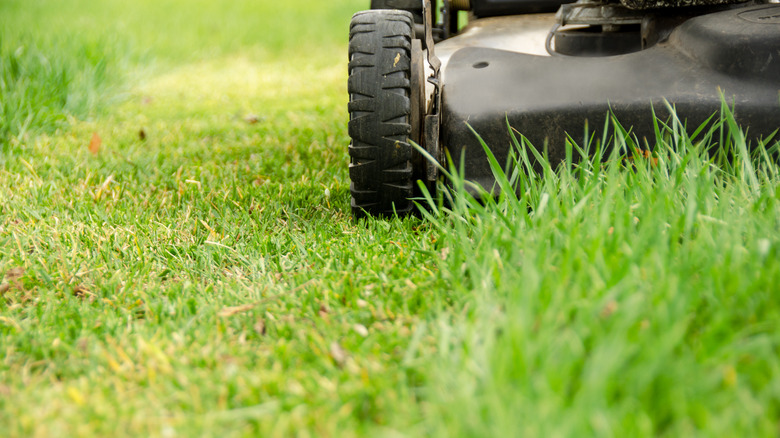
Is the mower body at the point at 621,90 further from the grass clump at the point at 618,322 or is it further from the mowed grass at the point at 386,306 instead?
the grass clump at the point at 618,322

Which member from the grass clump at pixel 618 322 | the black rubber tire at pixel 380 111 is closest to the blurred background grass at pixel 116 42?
the black rubber tire at pixel 380 111

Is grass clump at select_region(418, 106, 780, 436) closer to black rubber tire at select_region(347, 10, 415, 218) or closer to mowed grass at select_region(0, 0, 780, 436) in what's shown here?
mowed grass at select_region(0, 0, 780, 436)

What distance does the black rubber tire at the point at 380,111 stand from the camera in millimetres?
1375

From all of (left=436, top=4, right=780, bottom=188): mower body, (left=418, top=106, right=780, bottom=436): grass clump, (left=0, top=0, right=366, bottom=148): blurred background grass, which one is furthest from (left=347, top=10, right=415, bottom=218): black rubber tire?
(left=0, top=0, right=366, bottom=148): blurred background grass

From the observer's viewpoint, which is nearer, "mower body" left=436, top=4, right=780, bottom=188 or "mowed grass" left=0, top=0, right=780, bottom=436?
"mowed grass" left=0, top=0, right=780, bottom=436

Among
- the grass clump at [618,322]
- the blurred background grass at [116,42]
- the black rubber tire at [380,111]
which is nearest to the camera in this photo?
the grass clump at [618,322]

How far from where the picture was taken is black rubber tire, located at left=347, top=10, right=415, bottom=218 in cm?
138

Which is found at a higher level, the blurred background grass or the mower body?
the mower body

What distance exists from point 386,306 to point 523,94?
2.19 ft

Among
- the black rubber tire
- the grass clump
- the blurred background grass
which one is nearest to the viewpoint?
the grass clump

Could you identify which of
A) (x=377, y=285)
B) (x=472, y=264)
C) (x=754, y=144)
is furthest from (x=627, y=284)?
(x=754, y=144)

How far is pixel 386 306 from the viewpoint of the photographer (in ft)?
3.39

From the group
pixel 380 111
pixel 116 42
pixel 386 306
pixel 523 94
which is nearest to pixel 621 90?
pixel 523 94

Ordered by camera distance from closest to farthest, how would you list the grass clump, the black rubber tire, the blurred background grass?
the grass clump, the black rubber tire, the blurred background grass
